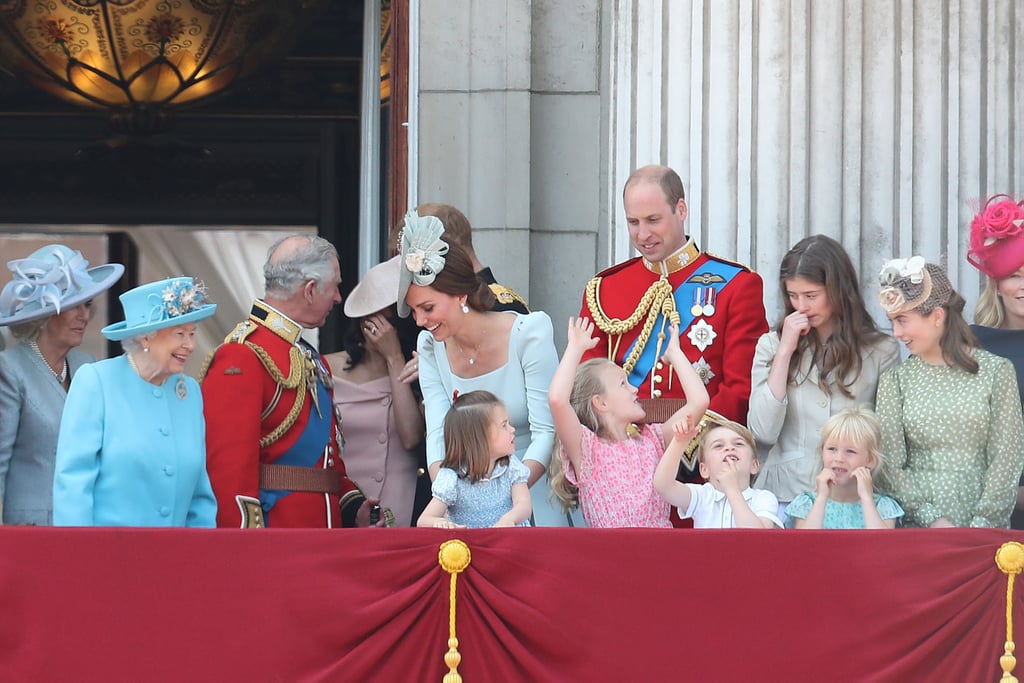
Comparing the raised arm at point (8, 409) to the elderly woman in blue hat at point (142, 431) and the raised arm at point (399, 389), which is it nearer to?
the elderly woman in blue hat at point (142, 431)

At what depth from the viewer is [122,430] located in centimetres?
541

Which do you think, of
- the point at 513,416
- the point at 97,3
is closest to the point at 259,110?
the point at 97,3

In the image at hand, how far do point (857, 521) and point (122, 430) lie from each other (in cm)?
219

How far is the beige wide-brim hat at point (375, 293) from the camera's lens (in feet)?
21.4

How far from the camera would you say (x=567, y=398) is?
18.3 feet

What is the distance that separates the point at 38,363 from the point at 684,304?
2101mm

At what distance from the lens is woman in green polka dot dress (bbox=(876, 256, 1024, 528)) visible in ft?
18.5

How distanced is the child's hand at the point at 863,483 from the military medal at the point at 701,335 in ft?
2.55

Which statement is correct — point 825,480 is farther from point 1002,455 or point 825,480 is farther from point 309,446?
point 309,446

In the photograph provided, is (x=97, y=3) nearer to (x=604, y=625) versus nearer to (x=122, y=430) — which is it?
(x=122, y=430)

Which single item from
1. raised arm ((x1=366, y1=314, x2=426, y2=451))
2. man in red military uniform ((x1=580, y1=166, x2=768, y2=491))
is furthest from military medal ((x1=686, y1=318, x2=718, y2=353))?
raised arm ((x1=366, y1=314, x2=426, y2=451))

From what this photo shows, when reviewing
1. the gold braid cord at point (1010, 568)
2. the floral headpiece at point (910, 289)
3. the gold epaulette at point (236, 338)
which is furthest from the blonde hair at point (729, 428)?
the gold epaulette at point (236, 338)

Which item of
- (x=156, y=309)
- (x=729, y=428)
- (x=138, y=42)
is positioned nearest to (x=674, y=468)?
(x=729, y=428)

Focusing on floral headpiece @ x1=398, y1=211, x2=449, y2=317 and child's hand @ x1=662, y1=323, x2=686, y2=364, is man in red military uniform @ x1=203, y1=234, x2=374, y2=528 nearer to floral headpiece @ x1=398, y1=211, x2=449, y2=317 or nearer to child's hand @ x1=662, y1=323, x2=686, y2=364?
floral headpiece @ x1=398, y1=211, x2=449, y2=317
